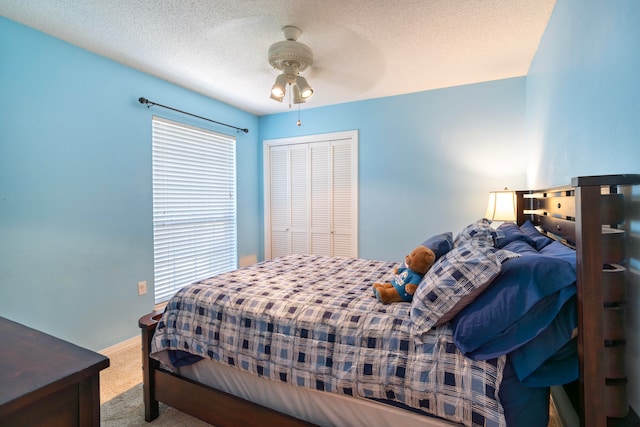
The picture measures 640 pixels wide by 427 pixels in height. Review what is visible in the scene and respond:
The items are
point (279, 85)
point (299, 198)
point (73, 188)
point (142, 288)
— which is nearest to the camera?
point (73, 188)

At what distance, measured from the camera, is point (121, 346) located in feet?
8.55

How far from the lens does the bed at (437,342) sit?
38.6 inches

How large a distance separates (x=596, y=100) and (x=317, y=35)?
5.69ft

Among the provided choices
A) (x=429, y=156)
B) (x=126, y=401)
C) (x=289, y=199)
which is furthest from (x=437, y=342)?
(x=289, y=199)

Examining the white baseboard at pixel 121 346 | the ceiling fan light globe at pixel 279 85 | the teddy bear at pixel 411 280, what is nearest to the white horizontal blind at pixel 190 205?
the white baseboard at pixel 121 346

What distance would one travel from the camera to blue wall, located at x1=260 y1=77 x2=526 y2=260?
3.01m

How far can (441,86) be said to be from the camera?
10.4 feet

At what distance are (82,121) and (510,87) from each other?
390cm

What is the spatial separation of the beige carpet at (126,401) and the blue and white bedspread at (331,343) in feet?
1.47

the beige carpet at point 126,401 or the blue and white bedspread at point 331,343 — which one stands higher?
the blue and white bedspread at point 331,343

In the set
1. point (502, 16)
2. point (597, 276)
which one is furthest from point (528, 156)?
point (597, 276)

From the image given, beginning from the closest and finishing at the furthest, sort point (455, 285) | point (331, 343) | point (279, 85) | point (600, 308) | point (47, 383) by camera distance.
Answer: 1. point (47, 383)
2. point (600, 308)
3. point (455, 285)
4. point (331, 343)
5. point (279, 85)

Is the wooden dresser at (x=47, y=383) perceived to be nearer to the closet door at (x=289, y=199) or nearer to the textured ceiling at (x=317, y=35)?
the textured ceiling at (x=317, y=35)

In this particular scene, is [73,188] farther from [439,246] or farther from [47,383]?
[439,246]
